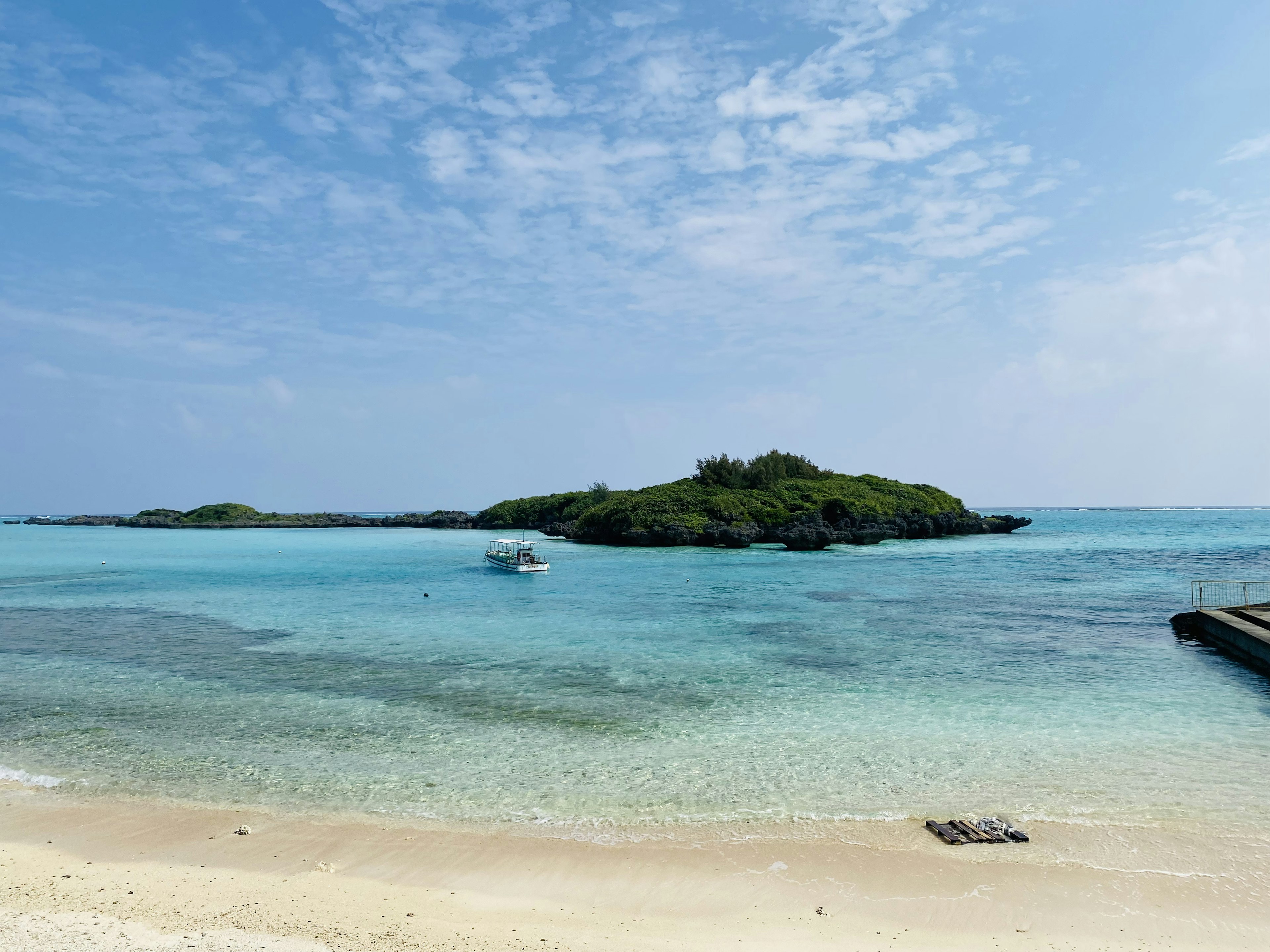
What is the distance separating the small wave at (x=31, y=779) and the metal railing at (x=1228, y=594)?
105ft

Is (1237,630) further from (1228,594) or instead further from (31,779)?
(31,779)

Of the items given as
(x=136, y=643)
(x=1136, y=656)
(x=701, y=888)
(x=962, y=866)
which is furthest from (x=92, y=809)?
(x=1136, y=656)

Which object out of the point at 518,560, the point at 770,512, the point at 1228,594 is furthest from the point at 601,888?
the point at 770,512

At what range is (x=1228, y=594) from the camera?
96.5 ft

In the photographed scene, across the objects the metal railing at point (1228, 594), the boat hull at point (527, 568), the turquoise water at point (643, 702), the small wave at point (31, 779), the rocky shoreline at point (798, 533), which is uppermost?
the rocky shoreline at point (798, 533)

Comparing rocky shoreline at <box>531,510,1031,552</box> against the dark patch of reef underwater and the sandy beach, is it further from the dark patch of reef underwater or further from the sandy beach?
the sandy beach

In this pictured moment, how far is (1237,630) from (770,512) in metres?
48.4

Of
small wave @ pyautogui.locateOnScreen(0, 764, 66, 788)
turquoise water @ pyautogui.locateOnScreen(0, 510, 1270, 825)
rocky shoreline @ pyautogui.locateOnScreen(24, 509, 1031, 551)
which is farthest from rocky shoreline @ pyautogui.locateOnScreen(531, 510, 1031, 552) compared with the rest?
small wave @ pyautogui.locateOnScreen(0, 764, 66, 788)

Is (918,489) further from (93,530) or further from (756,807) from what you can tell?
(93,530)

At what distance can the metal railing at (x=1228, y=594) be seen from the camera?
26.5m

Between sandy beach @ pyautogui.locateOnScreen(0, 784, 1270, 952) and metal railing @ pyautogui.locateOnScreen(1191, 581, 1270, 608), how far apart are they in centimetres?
2351

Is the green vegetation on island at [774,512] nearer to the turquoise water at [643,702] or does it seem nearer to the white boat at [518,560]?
the white boat at [518,560]

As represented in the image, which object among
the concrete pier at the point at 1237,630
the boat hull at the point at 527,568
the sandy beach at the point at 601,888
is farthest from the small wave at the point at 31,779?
the boat hull at the point at 527,568

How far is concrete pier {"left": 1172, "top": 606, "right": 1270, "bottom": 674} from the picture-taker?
16594 mm
